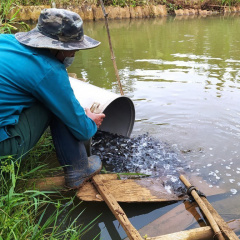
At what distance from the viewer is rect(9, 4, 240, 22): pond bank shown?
1441 centimetres

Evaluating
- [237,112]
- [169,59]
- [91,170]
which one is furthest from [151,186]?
[169,59]

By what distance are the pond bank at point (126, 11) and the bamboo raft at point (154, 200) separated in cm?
1293

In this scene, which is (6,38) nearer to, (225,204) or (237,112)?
(225,204)

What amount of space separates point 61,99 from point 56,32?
448 millimetres

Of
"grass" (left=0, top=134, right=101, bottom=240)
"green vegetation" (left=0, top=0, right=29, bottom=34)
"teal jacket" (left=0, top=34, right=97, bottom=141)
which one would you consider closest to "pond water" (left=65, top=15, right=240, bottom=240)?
"grass" (left=0, top=134, right=101, bottom=240)

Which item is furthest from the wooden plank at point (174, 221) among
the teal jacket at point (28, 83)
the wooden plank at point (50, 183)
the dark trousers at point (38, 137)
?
the teal jacket at point (28, 83)

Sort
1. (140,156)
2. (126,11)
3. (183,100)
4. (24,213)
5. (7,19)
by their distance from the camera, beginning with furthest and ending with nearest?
(126,11) < (7,19) < (183,100) < (140,156) < (24,213)

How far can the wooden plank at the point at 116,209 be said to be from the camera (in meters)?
1.93

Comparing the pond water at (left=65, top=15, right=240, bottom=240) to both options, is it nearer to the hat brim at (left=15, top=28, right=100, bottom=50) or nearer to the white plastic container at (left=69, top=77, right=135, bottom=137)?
the white plastic container at (left=69, top=77, right=135, bottom=137)

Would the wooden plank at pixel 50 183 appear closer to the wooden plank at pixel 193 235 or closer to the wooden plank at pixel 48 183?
the wooden plank at pixel 48 183

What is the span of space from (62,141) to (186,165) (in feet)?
4.42

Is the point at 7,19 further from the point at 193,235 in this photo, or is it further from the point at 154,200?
the point at 193,235

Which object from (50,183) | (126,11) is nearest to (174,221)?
(50,183)

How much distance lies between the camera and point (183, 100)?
4895mm
